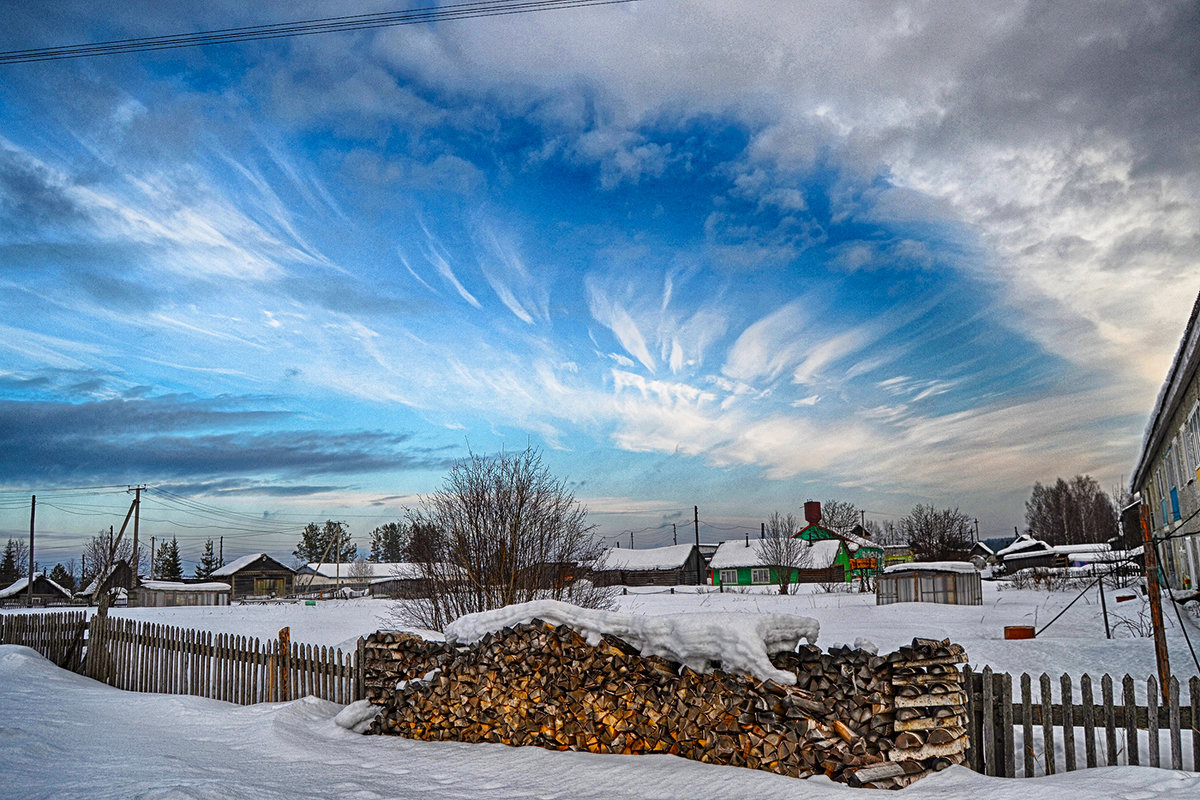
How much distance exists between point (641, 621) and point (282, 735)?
4.36 meters

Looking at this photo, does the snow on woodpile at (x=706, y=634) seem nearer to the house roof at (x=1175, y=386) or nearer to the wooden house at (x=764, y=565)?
the house roof at (x=1175, y=386)

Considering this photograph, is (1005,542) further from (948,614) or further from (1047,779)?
(1047,779)

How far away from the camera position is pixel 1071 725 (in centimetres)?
657

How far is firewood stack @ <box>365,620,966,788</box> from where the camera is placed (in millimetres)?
6891

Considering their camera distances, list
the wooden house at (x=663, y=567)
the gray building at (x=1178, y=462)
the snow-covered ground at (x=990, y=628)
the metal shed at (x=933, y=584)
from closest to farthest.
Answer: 1. the snow-covered ground at (x=990, y=628)
2. the gray building at (x=1178, y=462)
3. the metal shed at (x=933, y=584)
4. the wooden house at (x=663, y=567)

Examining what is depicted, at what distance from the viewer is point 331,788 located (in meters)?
6.99

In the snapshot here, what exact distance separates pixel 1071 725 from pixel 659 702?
11.6 feet

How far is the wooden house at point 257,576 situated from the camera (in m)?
77.8

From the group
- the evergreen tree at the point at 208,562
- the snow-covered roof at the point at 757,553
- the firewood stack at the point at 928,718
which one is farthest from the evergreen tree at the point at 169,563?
the firewood stack at the point at 928,718

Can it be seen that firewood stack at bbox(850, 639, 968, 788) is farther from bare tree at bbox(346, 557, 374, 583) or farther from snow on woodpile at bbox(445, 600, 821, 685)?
bare tree at bbox(346, 557, 374, 583)

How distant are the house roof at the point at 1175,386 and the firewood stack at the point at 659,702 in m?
7.86

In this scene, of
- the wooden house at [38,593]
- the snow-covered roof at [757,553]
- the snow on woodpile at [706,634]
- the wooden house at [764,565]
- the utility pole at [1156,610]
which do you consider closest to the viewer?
the snow on woodpile at [706,634]

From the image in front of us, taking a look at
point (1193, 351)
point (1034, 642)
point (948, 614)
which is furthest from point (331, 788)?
point (948, 614)

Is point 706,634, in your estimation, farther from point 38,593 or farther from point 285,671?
point 38,593
